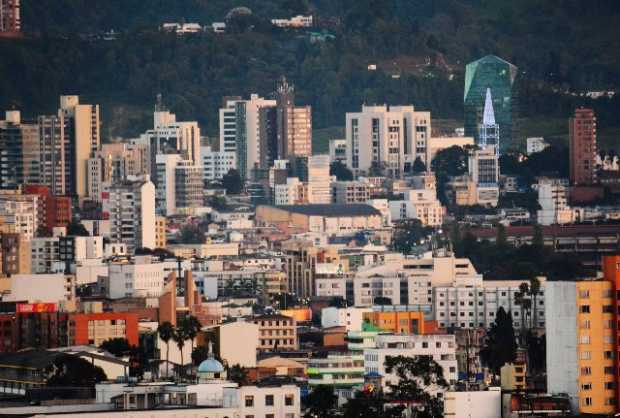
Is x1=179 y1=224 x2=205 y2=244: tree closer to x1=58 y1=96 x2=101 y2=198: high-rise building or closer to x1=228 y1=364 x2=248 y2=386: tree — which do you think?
x1=58 y1=96 x2=101 y2=198: high-rise building

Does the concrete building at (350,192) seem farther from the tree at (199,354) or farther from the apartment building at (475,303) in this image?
the tree at (199,354)

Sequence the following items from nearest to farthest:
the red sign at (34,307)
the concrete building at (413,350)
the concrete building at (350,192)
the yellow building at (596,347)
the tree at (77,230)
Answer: the yellow building at (596,347) < the concrete building at (413,350) < the red sign at (34,307) < the tree at (77,230) < the concrete building at (350,192)

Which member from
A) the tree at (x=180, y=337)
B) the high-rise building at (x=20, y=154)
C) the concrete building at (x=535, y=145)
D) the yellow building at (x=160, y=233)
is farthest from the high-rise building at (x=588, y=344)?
the concrete building at (x=535, y=145)

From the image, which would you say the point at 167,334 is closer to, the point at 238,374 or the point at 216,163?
the point at 238,374

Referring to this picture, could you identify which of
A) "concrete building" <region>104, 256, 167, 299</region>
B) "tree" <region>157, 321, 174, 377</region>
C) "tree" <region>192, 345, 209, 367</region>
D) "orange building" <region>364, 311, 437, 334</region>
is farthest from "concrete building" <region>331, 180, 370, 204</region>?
"tree" <region>192, 345, 209, 367</region>

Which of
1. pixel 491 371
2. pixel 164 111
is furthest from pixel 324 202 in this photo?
pixel 491 371

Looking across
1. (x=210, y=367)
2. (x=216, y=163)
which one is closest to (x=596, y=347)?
(x=210, y=367)
